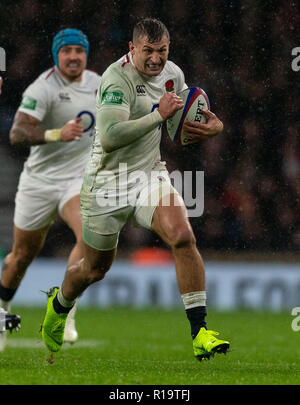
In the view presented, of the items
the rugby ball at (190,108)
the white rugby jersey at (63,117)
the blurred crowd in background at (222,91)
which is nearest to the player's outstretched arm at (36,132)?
the white rugby jersey at (63,117)

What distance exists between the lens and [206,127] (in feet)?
18.6

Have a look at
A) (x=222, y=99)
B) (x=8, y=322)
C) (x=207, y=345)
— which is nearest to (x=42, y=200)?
(x=8, y=322)

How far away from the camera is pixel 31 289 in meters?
13.1

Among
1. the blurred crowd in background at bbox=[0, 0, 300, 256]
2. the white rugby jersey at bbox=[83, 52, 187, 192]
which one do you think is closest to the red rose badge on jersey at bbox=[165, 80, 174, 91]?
the white rugby jersey at bbox=[83, 52, 187, 192]

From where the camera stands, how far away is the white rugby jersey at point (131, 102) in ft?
18.0

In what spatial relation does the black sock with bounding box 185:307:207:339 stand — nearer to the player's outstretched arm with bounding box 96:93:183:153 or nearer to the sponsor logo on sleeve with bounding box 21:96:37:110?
the player's outstretched arm with bounding box 96:93:183:153

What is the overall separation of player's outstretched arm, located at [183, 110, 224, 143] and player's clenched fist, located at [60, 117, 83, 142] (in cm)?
A: 150

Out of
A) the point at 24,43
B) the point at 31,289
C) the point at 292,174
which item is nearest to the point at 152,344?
the point at 31,289

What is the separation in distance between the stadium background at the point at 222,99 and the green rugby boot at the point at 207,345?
7.73 metres

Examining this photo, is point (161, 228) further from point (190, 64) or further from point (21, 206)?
point (190, 64)

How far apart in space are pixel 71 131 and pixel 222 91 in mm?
7079

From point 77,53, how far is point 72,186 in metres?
1.12

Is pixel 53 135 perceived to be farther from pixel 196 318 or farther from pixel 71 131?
pixel 196 318

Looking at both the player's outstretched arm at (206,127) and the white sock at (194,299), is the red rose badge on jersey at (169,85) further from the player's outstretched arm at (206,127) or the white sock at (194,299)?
the white sock at (194,299)
